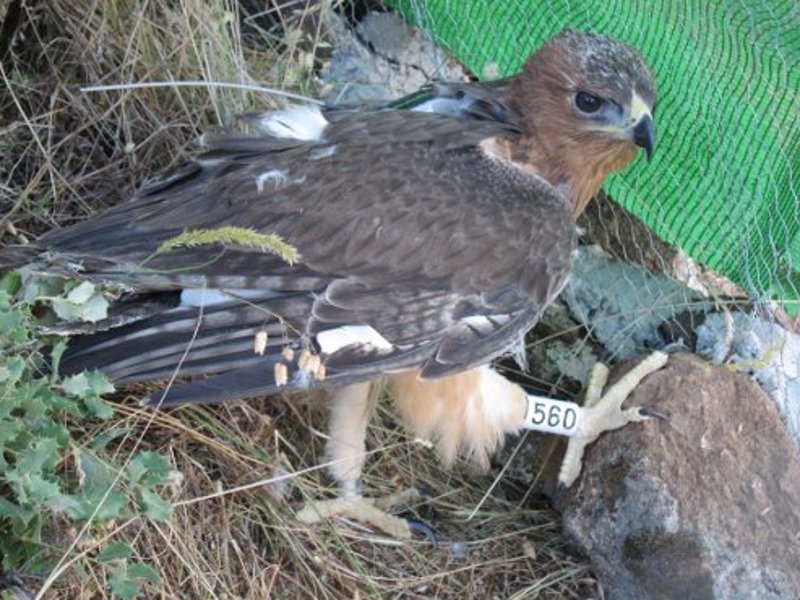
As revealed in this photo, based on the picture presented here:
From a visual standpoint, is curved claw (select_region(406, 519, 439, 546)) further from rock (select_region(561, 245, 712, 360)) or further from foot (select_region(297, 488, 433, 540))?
rock (select_region(561, 245, 712, 360))

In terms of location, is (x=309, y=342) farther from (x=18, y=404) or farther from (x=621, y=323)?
(x=621, y=323)

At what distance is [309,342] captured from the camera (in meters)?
2.88

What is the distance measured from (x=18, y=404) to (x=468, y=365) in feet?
3.37

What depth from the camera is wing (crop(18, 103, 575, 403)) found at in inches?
114

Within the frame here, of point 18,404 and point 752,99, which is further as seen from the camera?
point 752,99

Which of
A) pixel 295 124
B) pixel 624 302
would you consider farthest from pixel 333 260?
pixel 624 302

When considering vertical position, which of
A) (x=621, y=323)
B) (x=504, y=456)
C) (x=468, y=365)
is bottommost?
(x=504, y=456)

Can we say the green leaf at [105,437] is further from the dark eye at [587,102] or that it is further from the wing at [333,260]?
the dark eye at [587,102]

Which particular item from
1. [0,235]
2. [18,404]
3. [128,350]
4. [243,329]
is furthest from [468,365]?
[0,235]

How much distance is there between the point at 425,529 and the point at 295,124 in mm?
1182

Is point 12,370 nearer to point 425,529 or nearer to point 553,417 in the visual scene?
point 425,529

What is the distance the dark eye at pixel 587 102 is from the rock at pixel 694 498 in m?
0.83

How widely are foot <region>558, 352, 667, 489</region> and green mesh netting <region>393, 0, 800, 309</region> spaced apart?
14.7 inches

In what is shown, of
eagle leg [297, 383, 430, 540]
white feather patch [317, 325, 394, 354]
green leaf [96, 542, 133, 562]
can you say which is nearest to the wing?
white feather patch [317, 325, 394, 354]
